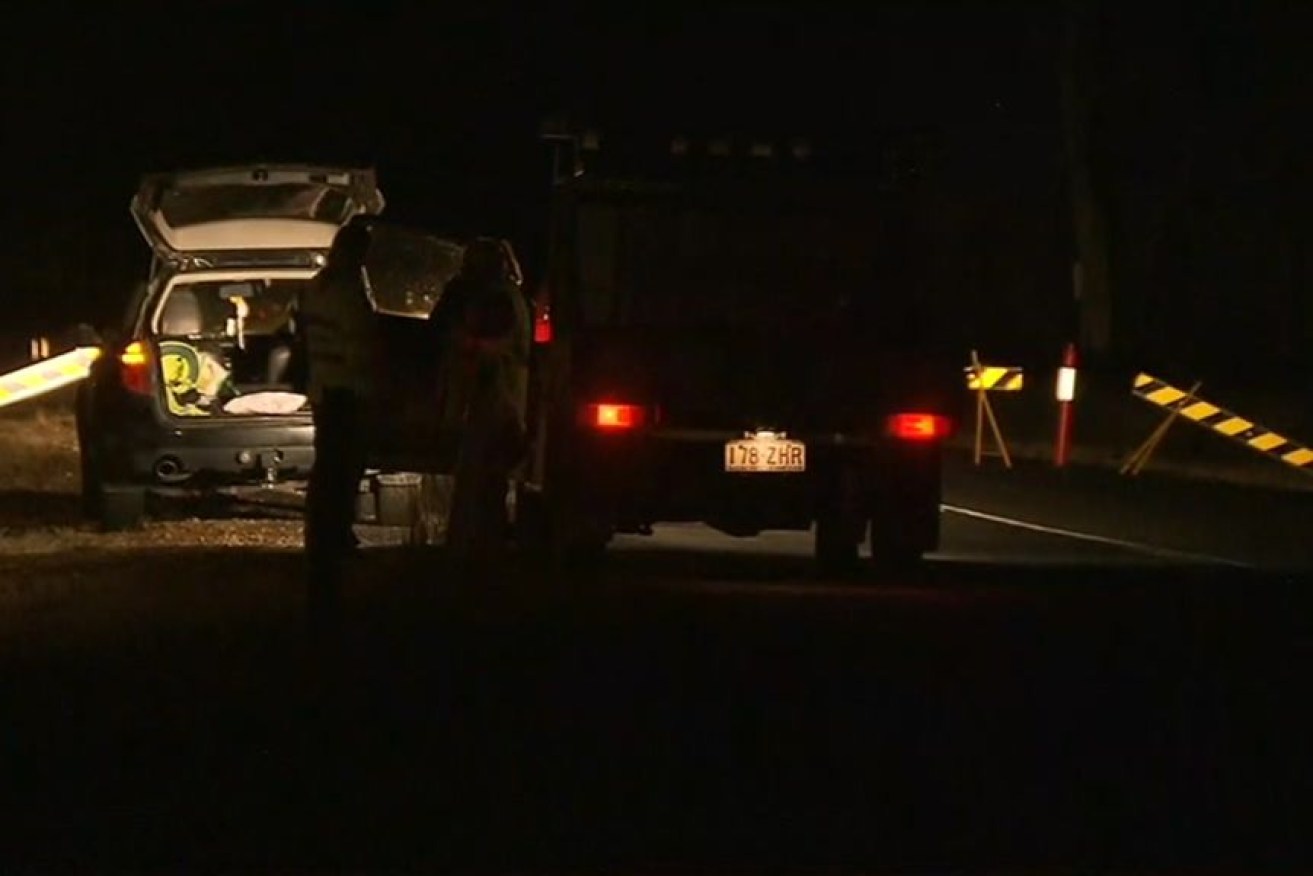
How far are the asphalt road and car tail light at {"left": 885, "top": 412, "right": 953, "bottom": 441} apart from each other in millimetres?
1093

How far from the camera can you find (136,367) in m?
17.5

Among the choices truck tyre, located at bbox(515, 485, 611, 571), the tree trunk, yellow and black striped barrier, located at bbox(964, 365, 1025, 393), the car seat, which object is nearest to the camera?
truck tyre, located at bbox(515, 485, 611, 571)

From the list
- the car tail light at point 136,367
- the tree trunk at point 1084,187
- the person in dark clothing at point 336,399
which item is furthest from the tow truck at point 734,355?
the tree trunk at point 1084,187

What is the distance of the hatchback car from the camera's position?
17500mm

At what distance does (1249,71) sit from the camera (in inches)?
1565

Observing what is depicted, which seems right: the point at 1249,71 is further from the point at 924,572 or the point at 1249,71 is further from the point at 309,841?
the point at 309,841

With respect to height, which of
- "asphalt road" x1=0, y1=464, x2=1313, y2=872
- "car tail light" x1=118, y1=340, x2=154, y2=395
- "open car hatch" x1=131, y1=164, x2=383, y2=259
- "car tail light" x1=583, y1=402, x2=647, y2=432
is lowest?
"asphalt road" x1=0, y1=464, x2=1313, y2=872

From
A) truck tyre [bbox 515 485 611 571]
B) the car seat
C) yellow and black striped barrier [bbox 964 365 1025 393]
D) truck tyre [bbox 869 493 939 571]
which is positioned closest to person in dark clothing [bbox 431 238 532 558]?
truck tyre [bbox 515 485 611 571]

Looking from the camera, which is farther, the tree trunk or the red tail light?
the tree trunk

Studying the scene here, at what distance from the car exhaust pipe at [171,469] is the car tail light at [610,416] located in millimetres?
3607

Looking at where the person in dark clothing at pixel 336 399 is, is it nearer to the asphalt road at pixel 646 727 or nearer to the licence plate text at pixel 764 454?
the asphalt road at pixel 646 727

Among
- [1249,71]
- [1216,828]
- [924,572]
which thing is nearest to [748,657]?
[1216,828]

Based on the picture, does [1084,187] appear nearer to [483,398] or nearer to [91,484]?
[91,484]

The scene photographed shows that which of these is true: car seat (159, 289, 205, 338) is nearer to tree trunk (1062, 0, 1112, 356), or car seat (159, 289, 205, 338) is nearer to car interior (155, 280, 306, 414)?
car interior (155, 280, 306, 414)
